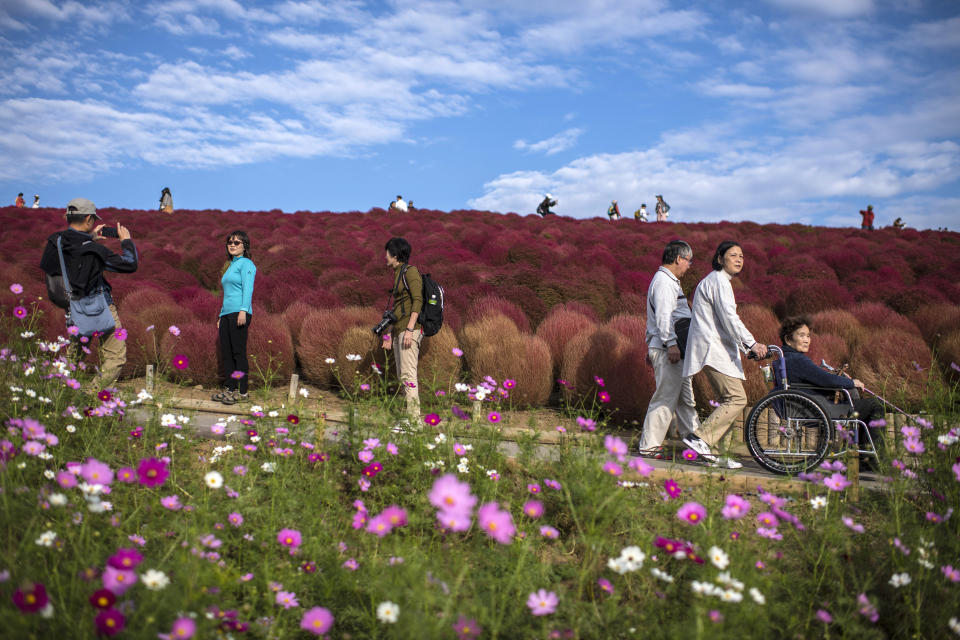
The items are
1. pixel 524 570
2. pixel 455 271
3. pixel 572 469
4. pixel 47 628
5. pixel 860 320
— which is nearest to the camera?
pixel 47 628

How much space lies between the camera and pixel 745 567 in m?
2.53

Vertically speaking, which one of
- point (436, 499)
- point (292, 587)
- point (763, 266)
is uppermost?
point (763, 266)

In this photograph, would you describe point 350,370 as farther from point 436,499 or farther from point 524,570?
point 436,499

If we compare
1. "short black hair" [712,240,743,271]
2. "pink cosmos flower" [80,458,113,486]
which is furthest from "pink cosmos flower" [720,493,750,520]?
"short black hair" [712,240,743,271]

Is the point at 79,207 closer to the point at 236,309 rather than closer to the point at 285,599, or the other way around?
the point at 236,309

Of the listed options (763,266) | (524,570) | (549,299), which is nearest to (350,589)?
(524,570)

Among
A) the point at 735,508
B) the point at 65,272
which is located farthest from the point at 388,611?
the point at 65,272

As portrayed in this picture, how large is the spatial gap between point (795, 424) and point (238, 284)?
16.0 feet

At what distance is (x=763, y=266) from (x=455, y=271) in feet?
23.5

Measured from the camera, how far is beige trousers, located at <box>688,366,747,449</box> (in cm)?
454

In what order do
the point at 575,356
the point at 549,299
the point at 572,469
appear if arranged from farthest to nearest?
the point at 549,299 < the point at 575,356 < the point at 572,469

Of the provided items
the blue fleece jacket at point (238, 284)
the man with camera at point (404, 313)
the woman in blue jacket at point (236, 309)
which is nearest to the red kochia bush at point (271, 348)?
the woman in blue jacket at point (236, 309)

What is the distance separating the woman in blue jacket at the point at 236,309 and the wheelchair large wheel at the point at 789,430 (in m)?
4.43

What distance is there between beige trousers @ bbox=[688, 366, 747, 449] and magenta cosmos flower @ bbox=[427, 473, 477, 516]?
3262 mm
